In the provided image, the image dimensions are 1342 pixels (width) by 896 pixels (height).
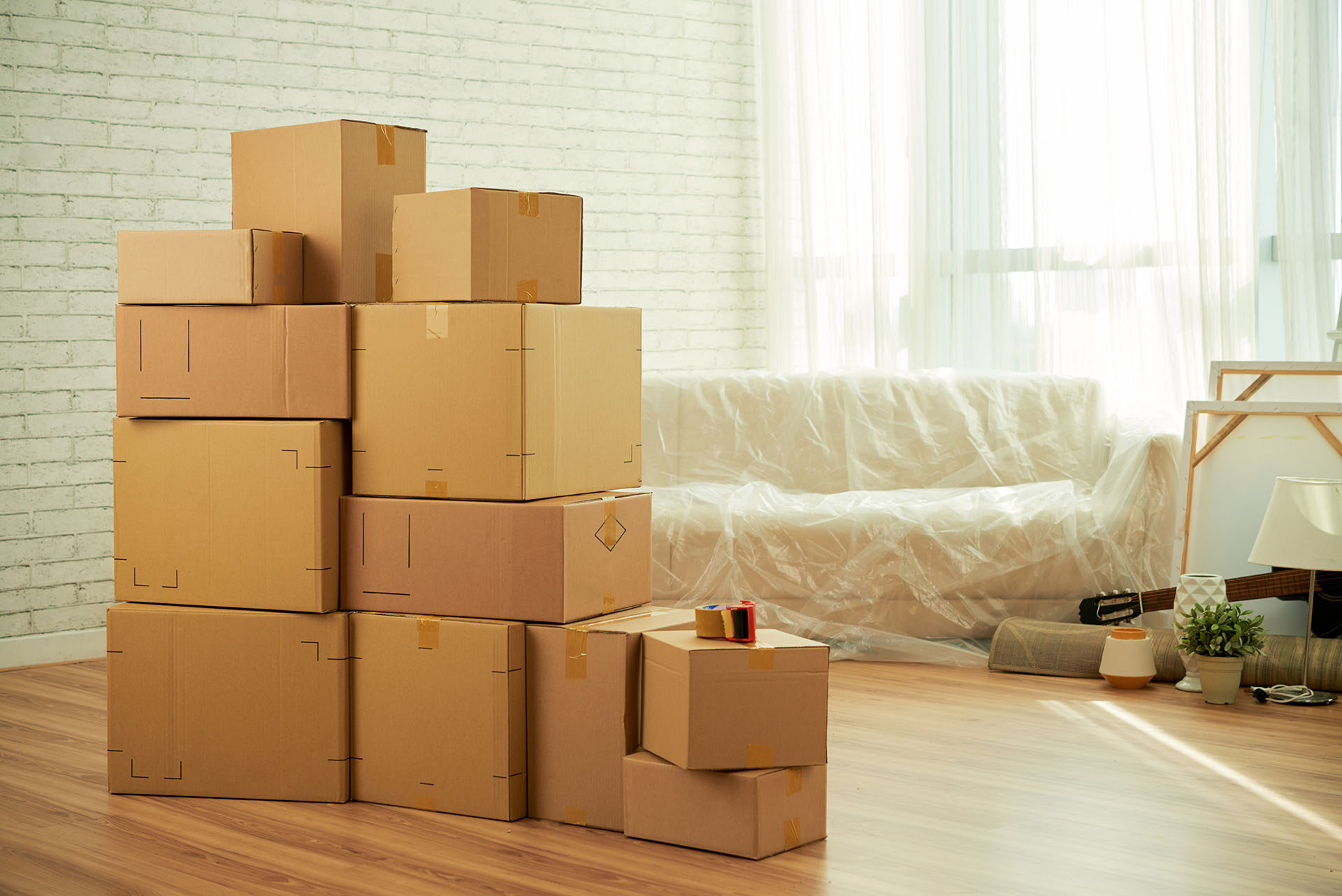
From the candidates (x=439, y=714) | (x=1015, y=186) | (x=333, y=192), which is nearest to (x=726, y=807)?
(x=439, y=714)

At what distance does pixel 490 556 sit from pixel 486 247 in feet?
1.79

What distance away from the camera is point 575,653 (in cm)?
232

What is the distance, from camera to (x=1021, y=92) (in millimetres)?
4598

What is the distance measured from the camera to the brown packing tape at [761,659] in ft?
7.12

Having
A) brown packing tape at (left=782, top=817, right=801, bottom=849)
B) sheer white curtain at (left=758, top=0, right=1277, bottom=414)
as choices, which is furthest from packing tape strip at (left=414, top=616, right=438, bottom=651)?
sheer white curtain at (left=758, top=0, right=1277, bottom=414)

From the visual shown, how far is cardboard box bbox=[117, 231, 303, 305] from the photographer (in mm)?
2412

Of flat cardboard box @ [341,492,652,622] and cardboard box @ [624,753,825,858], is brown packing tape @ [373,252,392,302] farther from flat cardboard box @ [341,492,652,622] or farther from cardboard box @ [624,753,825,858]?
cardboard box @ [624,753,825,858]

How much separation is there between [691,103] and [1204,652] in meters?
3.07

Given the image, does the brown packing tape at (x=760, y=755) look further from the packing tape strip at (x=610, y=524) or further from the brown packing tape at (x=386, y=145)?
the brown packing tape at (x=386, y=145)

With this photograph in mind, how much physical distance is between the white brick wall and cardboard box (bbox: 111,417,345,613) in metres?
1.47

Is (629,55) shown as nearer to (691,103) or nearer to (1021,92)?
(691,103)

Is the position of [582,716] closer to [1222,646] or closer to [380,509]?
[380,509]

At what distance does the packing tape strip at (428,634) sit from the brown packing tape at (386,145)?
0.87 m

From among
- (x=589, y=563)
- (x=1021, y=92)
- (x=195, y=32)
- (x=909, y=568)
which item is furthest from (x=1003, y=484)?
(x=195, y=32)
